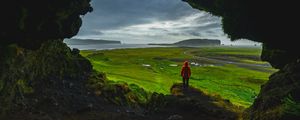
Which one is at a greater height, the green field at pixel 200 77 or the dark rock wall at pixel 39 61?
the dark rock wall at pixel 39 61

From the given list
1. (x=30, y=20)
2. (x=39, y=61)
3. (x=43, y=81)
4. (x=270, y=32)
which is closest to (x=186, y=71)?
(x=43, y=81)

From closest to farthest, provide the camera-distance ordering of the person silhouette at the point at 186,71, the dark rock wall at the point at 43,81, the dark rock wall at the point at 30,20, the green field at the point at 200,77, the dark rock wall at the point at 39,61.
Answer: the dark rock wall at the point at 30,20 < the dark rock wall at the point at 39,61 < the dark rock wall at the point at 43,81 < the person silhouette at the point at 186,71 < the green field at the point at 200,77

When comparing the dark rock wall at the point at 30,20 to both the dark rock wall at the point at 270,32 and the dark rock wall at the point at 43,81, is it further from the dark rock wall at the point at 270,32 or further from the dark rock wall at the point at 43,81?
the dark rock wall at the point at 270,32

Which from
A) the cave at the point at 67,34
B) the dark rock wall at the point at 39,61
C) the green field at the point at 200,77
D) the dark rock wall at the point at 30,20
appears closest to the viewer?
the dark rock wall at the point at 30,20

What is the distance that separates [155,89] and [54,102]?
19549mm

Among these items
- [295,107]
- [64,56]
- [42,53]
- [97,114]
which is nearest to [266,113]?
[295,107]

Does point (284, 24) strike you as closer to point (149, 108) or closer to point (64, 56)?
point (149, 108)

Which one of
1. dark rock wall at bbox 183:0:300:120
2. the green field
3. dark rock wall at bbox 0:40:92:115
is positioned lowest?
the green field

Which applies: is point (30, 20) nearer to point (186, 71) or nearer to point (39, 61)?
point (39, 61)

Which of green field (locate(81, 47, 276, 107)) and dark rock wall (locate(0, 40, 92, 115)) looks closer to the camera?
dark rock wall (locate(0, 40, 92, 115))

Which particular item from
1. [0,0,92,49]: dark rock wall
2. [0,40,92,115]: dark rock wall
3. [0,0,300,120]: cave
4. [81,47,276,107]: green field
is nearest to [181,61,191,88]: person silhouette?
[81,47,276,107]: green field

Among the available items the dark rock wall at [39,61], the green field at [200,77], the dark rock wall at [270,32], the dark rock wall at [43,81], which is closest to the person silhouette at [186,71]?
the green field at [200,77]

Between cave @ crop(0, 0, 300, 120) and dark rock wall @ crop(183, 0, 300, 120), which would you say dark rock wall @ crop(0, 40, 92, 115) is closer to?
cave @ crop(0, 0, 300, 120)

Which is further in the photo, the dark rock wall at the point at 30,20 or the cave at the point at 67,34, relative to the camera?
the cave at the point at 67,34
